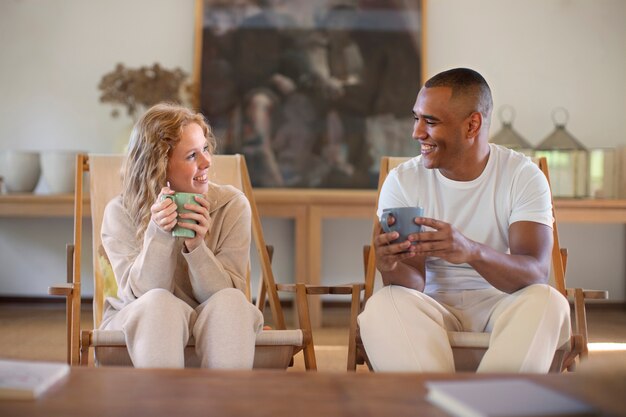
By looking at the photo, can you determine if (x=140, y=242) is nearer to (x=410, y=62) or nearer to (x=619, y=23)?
(x=410, y=62)

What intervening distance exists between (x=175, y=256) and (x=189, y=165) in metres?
0.29

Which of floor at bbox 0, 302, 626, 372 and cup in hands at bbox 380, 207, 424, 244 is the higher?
cup in hands at bbox 380, 207, 424, 244

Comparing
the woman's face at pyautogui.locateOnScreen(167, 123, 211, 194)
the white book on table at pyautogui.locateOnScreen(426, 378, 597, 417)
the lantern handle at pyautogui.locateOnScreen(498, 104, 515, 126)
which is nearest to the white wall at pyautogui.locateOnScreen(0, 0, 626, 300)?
the lantern handle at pyautogui.locateOnScreen(498, 104, 515, 126)

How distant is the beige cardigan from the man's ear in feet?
2.26

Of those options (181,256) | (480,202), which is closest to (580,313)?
(480,202)

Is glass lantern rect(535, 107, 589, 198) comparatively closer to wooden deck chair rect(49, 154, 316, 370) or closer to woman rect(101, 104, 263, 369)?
wooden deck chair rect(49, 154, 316, 370)

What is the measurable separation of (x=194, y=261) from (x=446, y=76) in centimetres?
92

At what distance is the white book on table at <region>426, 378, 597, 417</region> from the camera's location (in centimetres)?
119

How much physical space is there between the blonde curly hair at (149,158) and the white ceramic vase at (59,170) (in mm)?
2099

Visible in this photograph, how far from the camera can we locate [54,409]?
49.5 inches

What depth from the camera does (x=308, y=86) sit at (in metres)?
4.79

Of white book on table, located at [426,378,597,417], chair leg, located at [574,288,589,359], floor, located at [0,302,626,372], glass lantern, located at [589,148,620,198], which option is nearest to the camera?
white book on table, located at [426,378,597,417]

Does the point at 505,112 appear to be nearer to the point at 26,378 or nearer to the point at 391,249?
the point at 391,249

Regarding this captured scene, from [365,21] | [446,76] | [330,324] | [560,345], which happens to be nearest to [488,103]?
[446,76]
